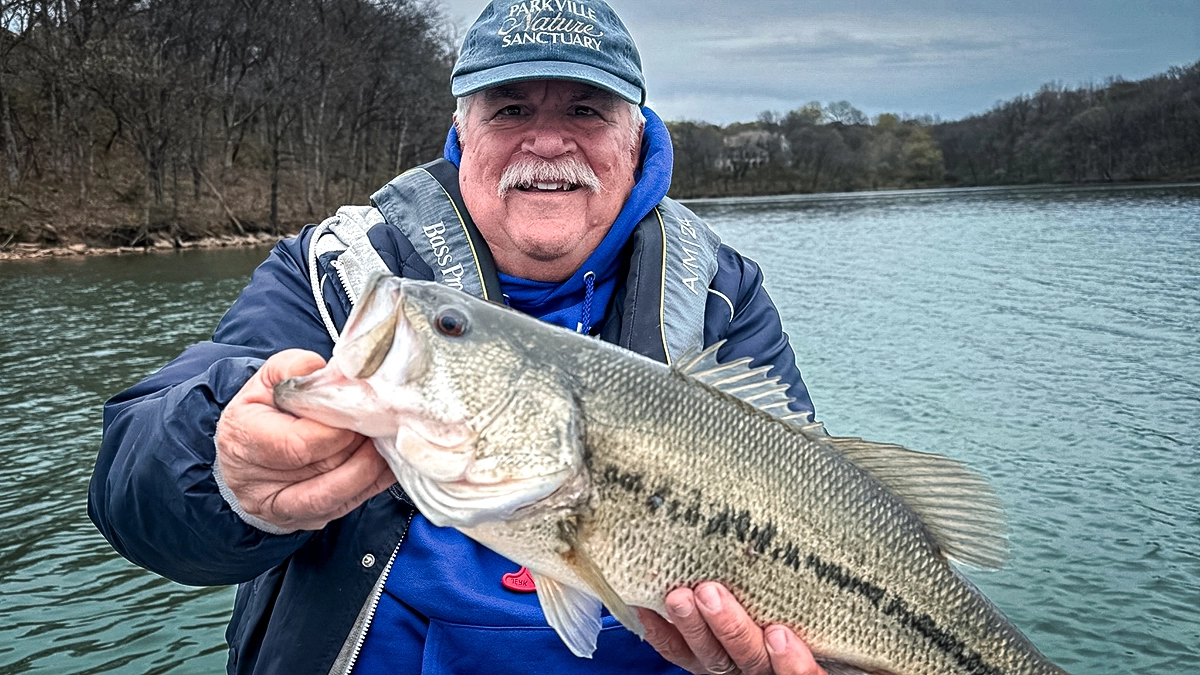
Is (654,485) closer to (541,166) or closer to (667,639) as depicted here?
(667,639)

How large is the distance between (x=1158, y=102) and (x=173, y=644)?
110868mm

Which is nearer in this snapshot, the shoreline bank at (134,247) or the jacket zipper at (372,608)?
the jacket zipper at (372,608)

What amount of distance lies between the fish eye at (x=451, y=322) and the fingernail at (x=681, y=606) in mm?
894

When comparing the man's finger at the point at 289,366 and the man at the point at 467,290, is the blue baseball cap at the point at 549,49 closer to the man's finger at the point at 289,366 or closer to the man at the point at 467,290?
the man at the point at 467,290

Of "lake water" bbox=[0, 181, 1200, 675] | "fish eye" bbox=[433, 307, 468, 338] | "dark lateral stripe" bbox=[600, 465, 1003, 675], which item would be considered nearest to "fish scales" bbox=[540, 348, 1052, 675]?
"dark lateral stripe" bbox=[600, 465, 1003, 675]

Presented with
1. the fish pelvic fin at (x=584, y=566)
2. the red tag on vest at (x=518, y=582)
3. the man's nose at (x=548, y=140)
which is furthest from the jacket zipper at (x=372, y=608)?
the man's nose at (x=548, y=140)

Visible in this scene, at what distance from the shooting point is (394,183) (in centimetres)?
364

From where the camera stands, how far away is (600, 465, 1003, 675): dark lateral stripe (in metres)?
2.33

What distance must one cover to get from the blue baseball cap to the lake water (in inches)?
203

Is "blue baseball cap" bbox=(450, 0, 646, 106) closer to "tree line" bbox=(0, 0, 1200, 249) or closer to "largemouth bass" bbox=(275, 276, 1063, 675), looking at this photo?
"largemouth bass" bbox=(275, 276, 1063, 675)

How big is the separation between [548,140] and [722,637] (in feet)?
6.34

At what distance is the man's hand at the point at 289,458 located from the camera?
2.06 meters

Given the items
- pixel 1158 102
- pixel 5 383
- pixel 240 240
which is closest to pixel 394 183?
pixel 5 383

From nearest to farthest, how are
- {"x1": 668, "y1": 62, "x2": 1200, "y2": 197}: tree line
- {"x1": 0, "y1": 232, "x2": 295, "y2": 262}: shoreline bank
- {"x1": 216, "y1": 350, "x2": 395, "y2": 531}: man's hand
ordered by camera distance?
{"x1": 216, "y1": 350, "x2": 395, "y2": 531}: man's hand < {"x1": 0, "y1": 232, "x2": 295, "y2": 262}: shoreline bank < {"x1": 668, "y1": 62, "x2": 1200, "y2": 197}: tree line
